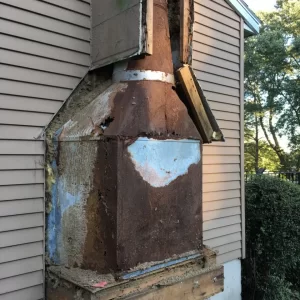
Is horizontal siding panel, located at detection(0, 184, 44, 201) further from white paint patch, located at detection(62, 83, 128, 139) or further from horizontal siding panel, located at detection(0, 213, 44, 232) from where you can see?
white paint patch, located at detection(62, 83, 128, 139)

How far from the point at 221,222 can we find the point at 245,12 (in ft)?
10.5

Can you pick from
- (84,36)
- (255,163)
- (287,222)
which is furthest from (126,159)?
(255,163)

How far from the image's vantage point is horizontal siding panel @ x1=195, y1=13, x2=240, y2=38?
15.8 ft

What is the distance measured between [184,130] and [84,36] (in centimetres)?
131

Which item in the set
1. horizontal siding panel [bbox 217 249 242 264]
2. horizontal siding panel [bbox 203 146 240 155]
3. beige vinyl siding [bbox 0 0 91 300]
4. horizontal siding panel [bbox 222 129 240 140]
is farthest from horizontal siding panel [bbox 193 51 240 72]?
horizontal siding panel [bbox 217 249 242 264]

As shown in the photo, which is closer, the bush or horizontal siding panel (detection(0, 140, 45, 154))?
horizontal siding panel (detection(0, 140, 45, 154))

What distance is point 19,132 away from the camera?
2.93 m

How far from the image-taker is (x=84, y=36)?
11.2ft

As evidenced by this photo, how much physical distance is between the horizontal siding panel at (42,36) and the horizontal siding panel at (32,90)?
387 millimetres

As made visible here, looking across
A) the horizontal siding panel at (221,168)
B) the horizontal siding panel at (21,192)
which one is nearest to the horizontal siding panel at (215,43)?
the horizontal siding panel at (221,168)

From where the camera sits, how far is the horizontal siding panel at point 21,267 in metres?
2.82

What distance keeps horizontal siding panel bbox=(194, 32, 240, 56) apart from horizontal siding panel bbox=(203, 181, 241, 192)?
6.26 feet

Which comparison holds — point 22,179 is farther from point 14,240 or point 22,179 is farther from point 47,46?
point 47,46

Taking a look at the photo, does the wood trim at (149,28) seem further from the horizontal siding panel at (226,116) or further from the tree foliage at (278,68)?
the tree foliage at (278,68)
